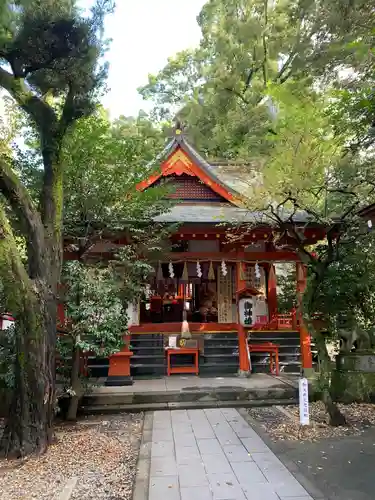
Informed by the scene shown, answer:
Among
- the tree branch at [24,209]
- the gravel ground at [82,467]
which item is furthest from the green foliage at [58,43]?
the gravel ground at [82,467]

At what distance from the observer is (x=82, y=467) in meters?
4.82

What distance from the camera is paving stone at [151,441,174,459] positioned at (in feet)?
16.8

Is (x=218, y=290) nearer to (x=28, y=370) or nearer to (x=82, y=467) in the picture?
(x=28, y=370)

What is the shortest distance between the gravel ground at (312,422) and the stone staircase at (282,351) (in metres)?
2.81

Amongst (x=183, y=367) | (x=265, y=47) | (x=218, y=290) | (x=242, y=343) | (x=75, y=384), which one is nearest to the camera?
(x=75, y=384)

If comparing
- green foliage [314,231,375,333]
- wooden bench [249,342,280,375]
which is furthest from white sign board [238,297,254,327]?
green foliage [314,231,375,333]

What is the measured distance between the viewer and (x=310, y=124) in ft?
21.3

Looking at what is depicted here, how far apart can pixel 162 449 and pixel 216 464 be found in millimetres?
848

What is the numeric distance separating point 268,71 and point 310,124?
17225 mm

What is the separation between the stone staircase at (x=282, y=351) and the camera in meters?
10.2

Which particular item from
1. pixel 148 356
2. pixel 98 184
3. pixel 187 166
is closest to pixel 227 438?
pixel 148 356

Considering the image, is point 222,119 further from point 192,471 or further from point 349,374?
point 192,471

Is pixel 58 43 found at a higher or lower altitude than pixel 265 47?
lower

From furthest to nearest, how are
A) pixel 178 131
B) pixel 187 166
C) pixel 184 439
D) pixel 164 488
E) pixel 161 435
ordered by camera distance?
pixel 178 131 < pixel 187 166 < pixel 161 435 < pixel 184 439 < pixel 164 488
